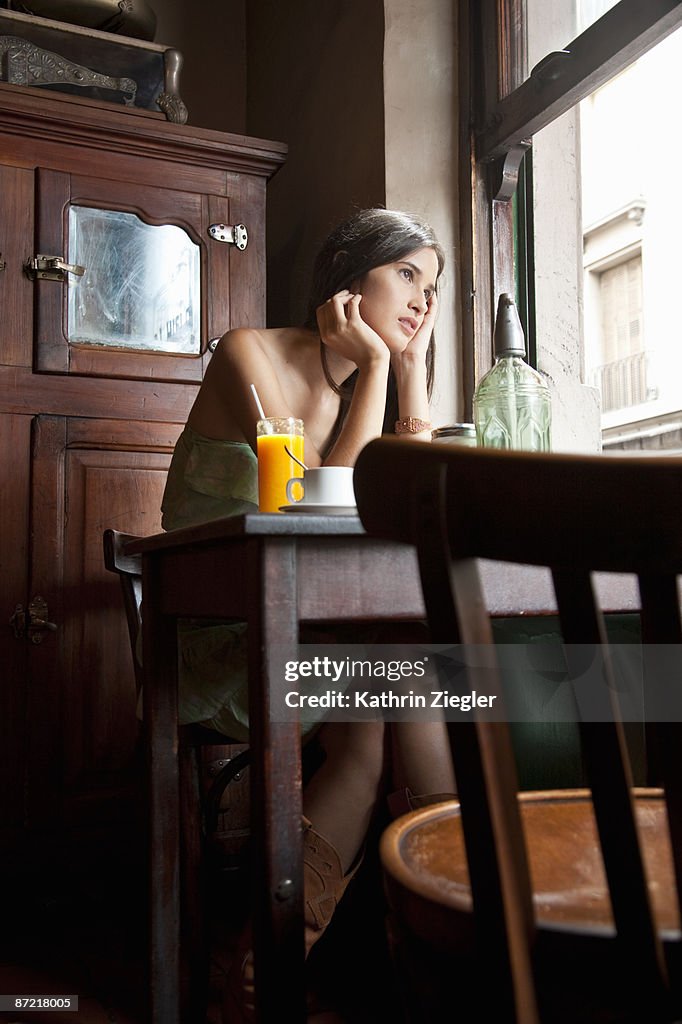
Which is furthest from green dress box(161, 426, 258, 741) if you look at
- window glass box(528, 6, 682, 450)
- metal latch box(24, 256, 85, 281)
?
window glass box(528, 6, 682, 450)

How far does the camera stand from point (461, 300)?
1.98 m

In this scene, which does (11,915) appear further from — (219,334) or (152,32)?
(152,32)

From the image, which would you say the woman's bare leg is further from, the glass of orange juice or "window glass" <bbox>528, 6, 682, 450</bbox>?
"window glass" <bbox>528, 6, 682, 450</bbox>

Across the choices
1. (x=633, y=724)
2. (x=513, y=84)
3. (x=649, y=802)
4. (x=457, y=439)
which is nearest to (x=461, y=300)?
(x=513, y=84)

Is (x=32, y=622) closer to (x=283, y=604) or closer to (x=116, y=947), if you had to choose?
(x=116, y=947)

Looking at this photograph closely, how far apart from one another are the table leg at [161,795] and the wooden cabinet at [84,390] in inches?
29.6

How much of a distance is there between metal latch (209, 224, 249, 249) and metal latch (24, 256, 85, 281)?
36 centimetres

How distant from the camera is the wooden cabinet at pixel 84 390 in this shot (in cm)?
187

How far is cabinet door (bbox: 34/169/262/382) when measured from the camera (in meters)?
1.96

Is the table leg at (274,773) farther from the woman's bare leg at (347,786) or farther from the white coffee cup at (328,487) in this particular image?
the woman's bare leg at (347,786)

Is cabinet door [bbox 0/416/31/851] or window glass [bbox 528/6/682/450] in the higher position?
window glass [bbox 528/6/682/450]

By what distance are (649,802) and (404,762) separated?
483mm

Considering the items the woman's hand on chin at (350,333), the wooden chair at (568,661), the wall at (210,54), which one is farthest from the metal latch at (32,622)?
the wall at (210,54)

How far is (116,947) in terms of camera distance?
169cm
